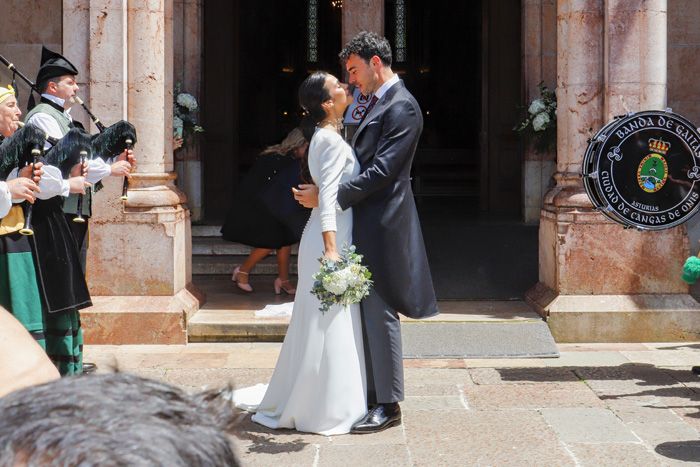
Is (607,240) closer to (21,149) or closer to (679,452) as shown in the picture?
(679,452)

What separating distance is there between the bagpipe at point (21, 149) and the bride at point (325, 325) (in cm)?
134

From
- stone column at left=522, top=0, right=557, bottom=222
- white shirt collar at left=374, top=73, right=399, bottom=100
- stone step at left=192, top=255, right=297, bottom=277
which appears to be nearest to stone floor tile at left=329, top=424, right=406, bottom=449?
white shirt collar at left=374, top=73, right=399, bottom=100

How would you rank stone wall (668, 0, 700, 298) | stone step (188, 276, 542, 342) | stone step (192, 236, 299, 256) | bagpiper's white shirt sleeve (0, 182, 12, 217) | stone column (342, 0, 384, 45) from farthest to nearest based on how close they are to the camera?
stone step (192, 236, 299, 256) → stone wall (668, 0, 700, 298) → stone column (342, 0, 384, 45) → stone step (188, 276, 542, 342) → bagpiper's white shirt sleeve (0, 182, 12, 217)

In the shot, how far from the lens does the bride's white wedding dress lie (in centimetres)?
550

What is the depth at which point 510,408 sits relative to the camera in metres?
6.07

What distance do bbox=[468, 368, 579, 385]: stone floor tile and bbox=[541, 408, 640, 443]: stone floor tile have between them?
74 centimetres

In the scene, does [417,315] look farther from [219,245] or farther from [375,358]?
[219,245]

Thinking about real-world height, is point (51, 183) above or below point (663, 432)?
above

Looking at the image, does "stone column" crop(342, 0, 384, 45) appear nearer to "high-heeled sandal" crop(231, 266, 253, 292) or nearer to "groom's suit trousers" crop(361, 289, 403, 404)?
"high-heeled sandal" crop(231, 266, 253, 292)

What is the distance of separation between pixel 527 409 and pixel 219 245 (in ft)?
17.5

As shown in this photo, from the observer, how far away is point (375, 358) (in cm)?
558

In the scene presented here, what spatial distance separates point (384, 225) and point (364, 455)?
3.76ft

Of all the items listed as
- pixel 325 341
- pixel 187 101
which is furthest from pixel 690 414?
pixel 187 101

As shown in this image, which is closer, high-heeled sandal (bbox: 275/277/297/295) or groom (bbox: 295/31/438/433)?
groom (bbox: 295/31/438/433)
